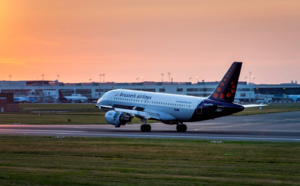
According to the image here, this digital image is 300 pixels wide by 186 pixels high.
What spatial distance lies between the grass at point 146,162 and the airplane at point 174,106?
36.8 ft

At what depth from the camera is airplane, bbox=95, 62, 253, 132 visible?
4916cm

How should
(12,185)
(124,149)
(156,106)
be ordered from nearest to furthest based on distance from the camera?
(12,185), (124,149), (156,106)

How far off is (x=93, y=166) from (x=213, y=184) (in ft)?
23.9

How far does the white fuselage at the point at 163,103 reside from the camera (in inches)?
2028

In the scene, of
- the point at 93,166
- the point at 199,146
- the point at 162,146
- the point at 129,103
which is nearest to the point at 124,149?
the point at 162,146

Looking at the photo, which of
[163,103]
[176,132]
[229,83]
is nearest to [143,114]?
[163,103]

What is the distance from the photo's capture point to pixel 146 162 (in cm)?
2650

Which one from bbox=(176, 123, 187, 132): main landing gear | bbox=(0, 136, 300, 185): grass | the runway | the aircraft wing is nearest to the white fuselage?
the aircraft wing

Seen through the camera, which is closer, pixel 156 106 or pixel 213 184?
pixel 213 184

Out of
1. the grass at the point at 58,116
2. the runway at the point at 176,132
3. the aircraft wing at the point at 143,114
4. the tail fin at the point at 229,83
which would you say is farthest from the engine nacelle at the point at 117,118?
the grass at the point at 58,116

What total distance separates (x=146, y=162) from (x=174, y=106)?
2605cm

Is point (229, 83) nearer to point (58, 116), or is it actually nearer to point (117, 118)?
point (117, 118)

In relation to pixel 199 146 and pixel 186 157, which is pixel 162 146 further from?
pixel 186 157

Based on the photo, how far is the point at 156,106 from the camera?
53.7 meters
